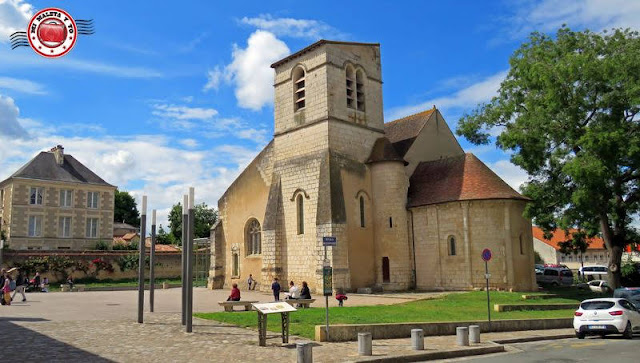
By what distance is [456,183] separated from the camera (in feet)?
94.6

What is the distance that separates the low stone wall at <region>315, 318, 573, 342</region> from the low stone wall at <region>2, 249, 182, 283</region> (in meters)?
30.8

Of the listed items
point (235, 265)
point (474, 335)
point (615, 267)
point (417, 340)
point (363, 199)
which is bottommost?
point (474, 335)

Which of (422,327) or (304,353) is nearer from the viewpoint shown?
(304,353)

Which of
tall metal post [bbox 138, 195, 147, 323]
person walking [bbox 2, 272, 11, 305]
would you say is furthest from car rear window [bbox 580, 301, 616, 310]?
person walking [bbox 2, 272, 11, 305]

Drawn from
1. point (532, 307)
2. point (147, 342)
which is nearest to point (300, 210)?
point (532, 307)

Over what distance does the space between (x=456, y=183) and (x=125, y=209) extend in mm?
60804

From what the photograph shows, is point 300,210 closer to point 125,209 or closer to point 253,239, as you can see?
point 253,239

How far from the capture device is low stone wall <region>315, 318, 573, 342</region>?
1321 centimetres

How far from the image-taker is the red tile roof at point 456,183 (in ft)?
90.5

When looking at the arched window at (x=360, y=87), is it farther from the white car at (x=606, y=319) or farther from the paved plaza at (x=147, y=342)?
the white car at (x=606, y=319)

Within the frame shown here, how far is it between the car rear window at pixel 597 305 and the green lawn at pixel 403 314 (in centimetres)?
284

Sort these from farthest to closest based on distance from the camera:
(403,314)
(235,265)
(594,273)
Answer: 1. (594,273)
2. (235,265)
3. (403,314)

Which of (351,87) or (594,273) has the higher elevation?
(351,87)

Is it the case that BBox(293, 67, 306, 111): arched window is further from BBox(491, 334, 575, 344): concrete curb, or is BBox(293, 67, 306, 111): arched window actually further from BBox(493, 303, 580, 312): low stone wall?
BBox(491, 334, 575, 344): concrete curb
